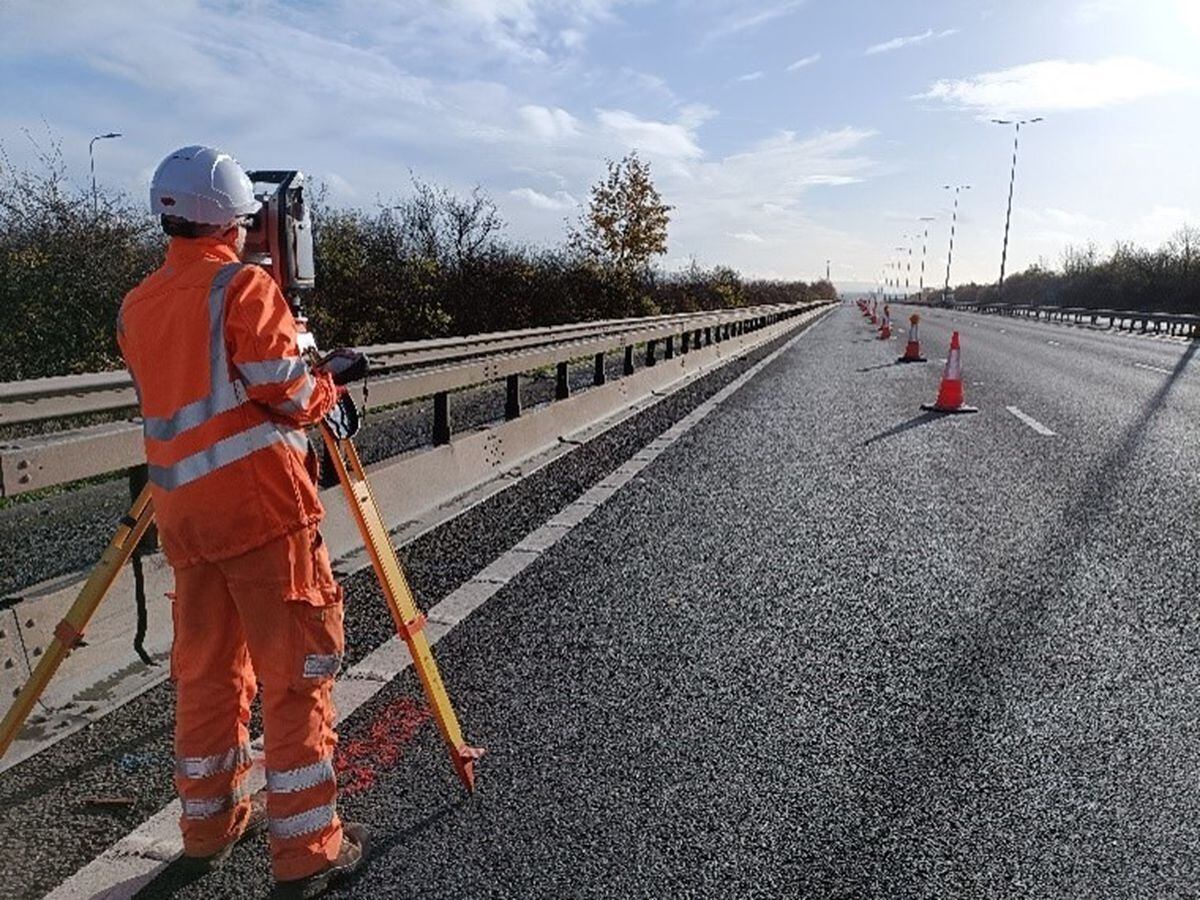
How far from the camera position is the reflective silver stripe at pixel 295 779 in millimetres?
2402

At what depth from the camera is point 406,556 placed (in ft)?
17.2

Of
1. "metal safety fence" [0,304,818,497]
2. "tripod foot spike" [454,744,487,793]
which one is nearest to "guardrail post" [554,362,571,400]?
"metal safety fence" [0,304,818,497]

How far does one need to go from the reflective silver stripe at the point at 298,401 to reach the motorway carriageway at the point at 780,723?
3.86 feet

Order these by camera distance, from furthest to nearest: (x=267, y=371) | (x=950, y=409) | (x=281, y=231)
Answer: (x=950, y=409) < (x=281, y=231) < (x=267, y=371)

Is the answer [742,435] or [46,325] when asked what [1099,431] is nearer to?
[742,435]

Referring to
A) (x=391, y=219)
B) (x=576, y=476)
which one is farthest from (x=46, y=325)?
(x=391, y=219)

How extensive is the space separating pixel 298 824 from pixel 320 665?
1.28 ft

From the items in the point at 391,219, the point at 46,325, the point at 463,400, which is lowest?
the point at 463,400

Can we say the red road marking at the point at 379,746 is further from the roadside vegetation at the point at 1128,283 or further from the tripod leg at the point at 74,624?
the roadside vegetation at the point at 1128,283

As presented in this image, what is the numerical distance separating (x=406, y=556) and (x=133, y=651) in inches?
70.7

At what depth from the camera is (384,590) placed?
9.27 ft

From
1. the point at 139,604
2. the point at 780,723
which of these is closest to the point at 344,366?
the point at 139,604

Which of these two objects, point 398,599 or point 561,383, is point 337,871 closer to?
point 398,599

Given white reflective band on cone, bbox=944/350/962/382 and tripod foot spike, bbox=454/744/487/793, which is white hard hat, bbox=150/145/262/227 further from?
white reflective band on cone, bbox=944/350/962/382
